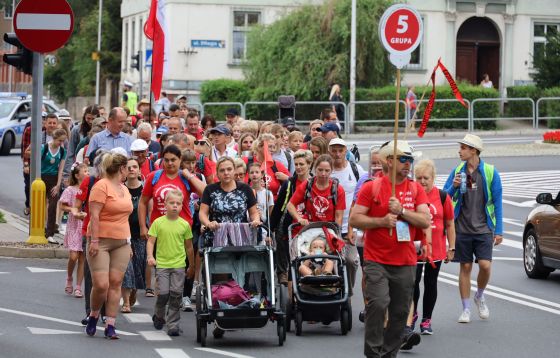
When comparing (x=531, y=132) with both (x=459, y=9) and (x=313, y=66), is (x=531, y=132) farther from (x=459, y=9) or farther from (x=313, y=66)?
(x=459, y=9)

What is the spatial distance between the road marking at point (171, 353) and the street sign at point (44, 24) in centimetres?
773

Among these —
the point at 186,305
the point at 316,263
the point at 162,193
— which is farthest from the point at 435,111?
the point at 316,263

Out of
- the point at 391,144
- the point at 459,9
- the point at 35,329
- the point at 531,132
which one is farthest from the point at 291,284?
the point at 459,9

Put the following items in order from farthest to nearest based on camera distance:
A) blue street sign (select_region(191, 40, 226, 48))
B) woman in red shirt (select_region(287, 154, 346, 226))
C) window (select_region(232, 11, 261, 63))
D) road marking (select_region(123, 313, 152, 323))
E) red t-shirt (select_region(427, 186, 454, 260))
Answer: window (select_region(232, 11, 261, 63)), blue street sign (select_region(191, 40, 226, 48)), road marking (select_region(123, 313, 152, 323)), woman in red shirt (select_region(287, 154, 346, 226)), red t-shirt (select_region(427, 186, 454, 260))

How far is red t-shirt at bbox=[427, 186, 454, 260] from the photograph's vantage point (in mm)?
12680

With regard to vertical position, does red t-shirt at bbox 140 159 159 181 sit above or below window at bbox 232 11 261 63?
below

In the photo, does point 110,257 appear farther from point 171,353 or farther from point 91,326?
point 171,353

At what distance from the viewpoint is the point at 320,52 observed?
162 feet

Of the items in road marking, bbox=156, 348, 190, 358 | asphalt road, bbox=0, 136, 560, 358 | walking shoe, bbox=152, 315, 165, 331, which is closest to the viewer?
road marking, bbox=156, 348, 190, 358

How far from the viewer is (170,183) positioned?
13.7 metres

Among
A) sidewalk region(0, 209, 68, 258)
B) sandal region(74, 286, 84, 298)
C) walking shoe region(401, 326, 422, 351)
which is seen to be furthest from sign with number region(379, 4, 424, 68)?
walking shoe region(401, 326, 422, 351)

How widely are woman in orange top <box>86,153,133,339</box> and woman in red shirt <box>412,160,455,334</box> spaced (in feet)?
8.66

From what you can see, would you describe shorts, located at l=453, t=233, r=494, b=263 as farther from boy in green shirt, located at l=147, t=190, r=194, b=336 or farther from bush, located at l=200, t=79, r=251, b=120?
bush, located at l=200, t=79, r=251, b=120

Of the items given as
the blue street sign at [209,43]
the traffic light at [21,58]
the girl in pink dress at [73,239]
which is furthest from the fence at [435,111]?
the girl in pink dress at [73,239]
